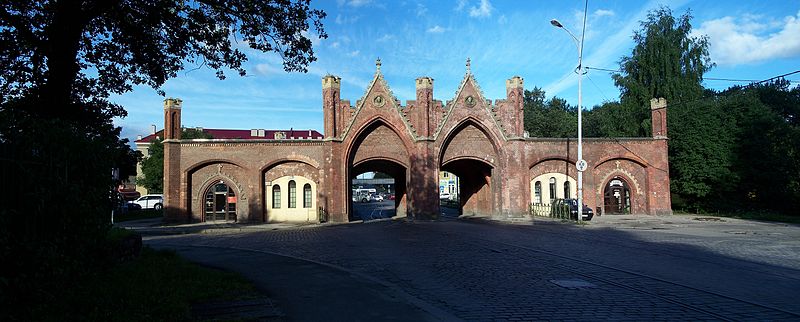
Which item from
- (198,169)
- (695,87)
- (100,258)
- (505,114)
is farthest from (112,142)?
(695,87)

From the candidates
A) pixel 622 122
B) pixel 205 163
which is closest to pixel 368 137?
pixel 205 163

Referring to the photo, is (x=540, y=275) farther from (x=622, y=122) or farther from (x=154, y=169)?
(x=154, y=169)

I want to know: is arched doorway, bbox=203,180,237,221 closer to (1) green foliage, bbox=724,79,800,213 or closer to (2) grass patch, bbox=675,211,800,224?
(2) grass patch, bbox=675,211,800,224

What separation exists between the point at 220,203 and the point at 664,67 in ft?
130

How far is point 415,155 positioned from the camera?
33188mm

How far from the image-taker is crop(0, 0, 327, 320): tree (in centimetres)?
645

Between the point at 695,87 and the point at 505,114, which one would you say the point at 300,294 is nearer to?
the point at 505,114

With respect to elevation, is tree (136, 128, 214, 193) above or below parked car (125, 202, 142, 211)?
above

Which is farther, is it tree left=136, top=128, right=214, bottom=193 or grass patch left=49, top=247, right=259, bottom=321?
tree left=136, top=128, right=214, bottom=193

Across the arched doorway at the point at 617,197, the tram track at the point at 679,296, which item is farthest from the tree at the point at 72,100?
the arched doorway at the point at 617,197

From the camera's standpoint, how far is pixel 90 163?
8.20 meters

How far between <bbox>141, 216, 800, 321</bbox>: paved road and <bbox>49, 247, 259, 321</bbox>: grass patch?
1.01 metres

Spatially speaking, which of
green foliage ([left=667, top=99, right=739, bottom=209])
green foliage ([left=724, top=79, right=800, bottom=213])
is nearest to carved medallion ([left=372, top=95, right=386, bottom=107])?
green foliage ([left=667, top=99, right=739, bottom=209])

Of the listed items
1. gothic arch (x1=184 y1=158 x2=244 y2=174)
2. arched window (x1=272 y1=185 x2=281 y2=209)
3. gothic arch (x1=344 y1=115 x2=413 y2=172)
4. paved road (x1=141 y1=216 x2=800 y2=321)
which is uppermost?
gothic arch (x1=344 y1=115 x2=413 y2=172)
